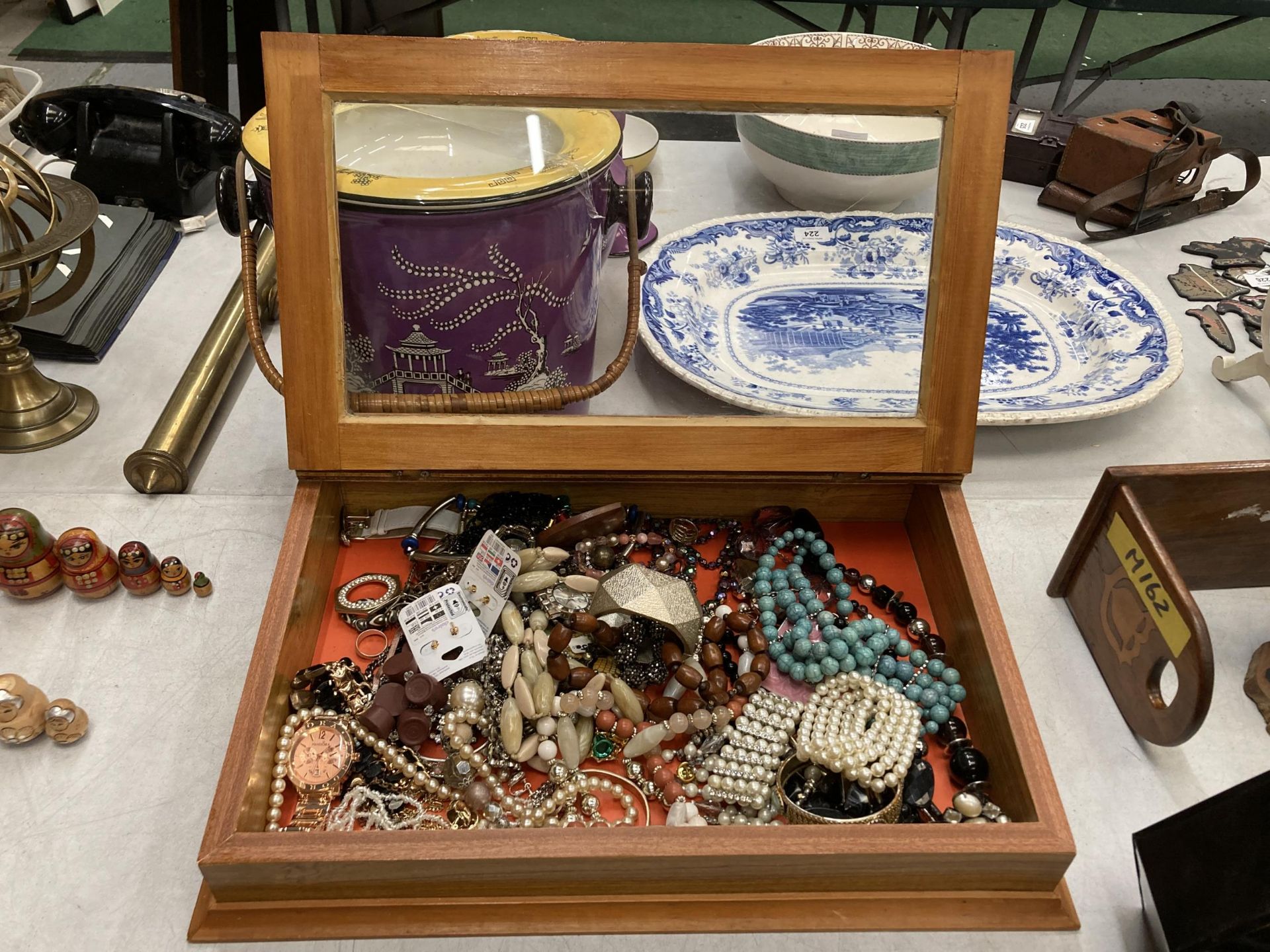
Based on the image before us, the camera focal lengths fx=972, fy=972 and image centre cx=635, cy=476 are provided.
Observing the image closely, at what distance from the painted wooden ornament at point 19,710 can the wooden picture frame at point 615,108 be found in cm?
27

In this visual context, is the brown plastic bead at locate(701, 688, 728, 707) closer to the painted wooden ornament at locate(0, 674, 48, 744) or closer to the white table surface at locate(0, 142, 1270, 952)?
the white table surface at locate(0, 142, 1270, 952)

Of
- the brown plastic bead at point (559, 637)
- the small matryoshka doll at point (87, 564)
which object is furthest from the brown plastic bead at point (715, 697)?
the small matryoshka doll at point (87, 564)

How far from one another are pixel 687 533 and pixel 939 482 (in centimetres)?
23

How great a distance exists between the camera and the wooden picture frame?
0.76 metres

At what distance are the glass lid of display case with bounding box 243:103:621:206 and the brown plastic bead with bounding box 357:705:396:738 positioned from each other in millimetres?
408

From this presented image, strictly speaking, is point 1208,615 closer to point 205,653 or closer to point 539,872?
point 539,872

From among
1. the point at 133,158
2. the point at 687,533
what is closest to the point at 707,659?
the point at 687,533

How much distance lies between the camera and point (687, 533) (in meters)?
0.90

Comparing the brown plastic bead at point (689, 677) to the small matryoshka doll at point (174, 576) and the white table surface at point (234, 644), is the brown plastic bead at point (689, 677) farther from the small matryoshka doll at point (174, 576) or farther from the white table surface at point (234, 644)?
the small matryoshka doll at point (174, 576)

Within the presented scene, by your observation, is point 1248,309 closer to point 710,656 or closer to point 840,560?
point 840,560

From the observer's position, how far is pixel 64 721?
76 centimetres

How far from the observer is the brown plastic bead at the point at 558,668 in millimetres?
767

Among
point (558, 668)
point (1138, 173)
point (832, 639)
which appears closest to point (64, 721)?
point (558, 668)

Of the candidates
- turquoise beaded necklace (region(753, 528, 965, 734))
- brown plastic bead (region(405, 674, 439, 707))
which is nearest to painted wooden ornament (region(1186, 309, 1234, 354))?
turquoise beaded necklace (region(753, 528, 965, 734))
